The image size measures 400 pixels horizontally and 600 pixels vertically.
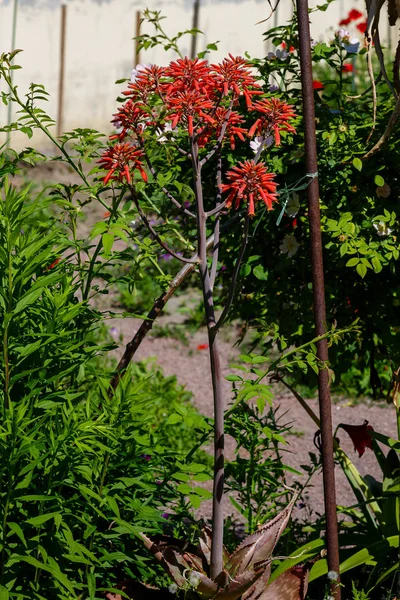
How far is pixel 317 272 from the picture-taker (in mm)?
2336

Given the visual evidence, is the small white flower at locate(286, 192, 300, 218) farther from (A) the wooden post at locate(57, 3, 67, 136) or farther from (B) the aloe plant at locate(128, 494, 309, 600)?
(A) the wooden post at locate(57, 3, 67, 136)

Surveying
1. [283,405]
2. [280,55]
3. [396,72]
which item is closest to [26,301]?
[396,72]

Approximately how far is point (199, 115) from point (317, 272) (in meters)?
0.52

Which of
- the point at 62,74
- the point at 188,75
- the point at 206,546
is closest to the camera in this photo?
the point at 188,75

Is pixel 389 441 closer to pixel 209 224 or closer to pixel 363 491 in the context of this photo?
pixel 363 491

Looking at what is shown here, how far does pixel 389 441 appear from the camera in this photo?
8.32ft

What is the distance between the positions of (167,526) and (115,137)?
1496 millimetres

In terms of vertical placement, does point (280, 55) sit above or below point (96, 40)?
below

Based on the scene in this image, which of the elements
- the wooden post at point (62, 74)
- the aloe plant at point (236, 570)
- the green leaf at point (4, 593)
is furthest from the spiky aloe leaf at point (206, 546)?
the wooden post at point (62, 74)

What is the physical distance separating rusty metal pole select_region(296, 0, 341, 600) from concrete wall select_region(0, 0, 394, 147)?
226 inches

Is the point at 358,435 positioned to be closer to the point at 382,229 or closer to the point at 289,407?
the point at 382,229

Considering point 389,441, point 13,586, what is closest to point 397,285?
point 389,441

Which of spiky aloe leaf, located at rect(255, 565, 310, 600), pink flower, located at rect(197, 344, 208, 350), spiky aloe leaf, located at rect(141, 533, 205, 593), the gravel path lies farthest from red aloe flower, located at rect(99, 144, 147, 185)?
pink flower, located at rect(197, 344, 208, 350)

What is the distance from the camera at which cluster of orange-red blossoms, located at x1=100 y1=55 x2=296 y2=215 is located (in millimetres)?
2121
